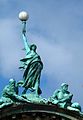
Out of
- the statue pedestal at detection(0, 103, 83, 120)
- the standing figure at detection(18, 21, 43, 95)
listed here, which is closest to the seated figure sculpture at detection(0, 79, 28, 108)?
the statue pedestal at detection(0, 103, 83, 120)

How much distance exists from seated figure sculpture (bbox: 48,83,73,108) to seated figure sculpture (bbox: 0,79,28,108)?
147 centimetres

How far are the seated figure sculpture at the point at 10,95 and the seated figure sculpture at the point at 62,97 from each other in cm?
147

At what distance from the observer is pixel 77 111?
2770 cm

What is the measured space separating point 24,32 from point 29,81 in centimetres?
297

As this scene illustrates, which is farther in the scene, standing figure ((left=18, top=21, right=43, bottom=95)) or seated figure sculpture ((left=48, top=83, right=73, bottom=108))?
standing figure ((left=18, top=21, right=43, bottom=95))

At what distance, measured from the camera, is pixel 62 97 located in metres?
28.4

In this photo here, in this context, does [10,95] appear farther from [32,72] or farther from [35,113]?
[32,72]

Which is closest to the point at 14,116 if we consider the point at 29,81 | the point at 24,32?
the point at 29,81

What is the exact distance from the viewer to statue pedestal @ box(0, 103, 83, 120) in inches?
1055

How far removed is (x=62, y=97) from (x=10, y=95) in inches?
99.5

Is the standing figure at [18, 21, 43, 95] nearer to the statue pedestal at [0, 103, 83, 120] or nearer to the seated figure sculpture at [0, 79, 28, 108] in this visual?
the seated figure sculpture at [0, 79, 28, 108]

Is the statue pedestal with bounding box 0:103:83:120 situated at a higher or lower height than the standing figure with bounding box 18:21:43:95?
lower

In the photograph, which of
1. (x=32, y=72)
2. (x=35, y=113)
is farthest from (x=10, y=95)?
(x=32, y=72)

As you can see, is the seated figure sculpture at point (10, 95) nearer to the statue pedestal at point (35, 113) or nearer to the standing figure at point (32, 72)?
the statue pedestal at point (35, 113)
